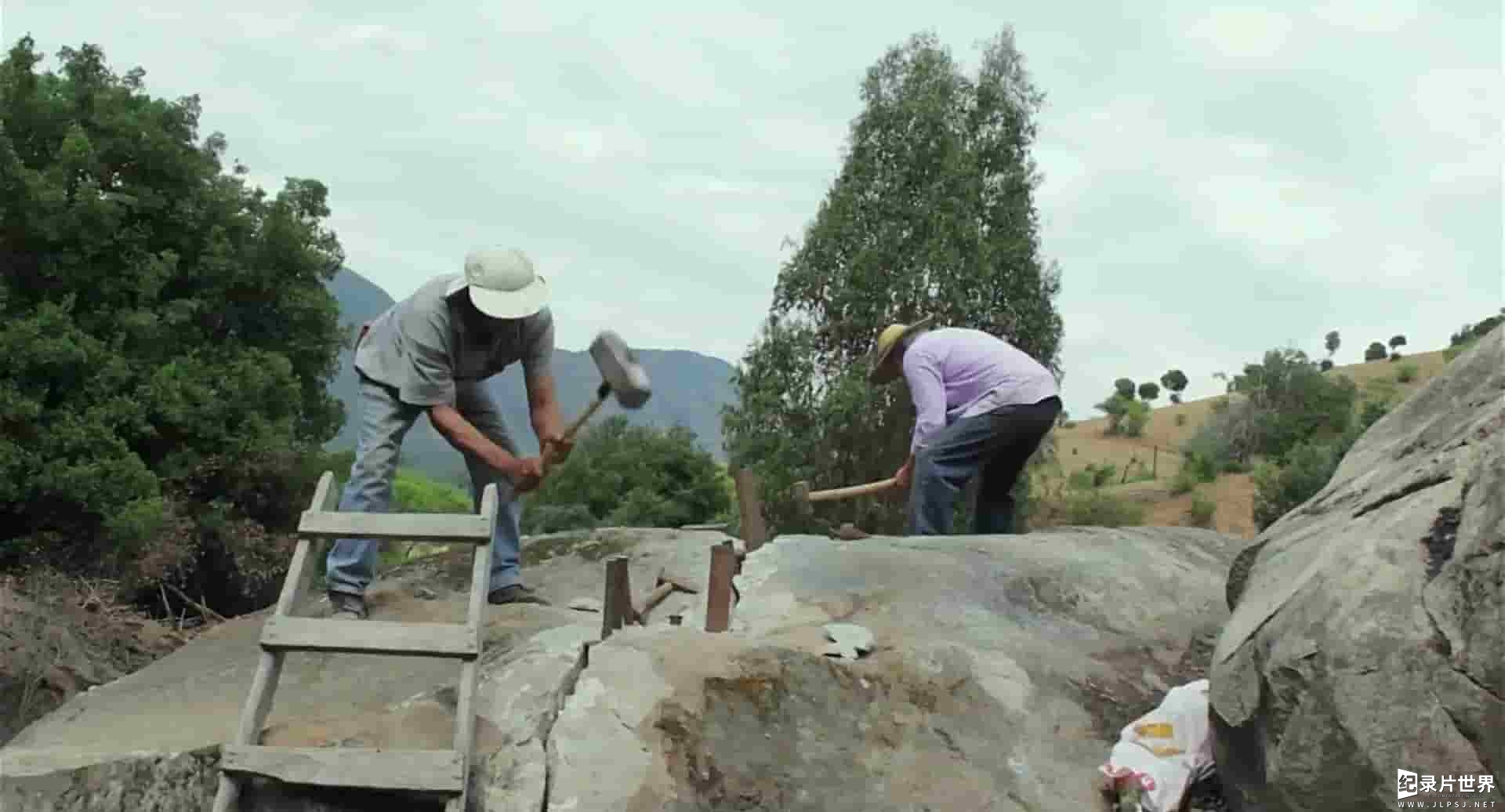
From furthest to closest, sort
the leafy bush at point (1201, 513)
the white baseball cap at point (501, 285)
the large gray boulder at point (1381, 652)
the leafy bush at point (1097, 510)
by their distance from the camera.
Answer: the leafy bush at point (1201, 513), the leafy bush at point (1097, 510), the white baseball cap at point (501, 285), the large gray boulder at point (1381, 652)

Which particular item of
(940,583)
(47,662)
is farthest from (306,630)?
(47,662)

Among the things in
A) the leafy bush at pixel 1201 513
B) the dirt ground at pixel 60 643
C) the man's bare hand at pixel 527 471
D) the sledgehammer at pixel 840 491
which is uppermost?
Result: the man's bare hand at pixel 527 471

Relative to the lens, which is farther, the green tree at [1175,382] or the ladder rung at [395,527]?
the green tree at [1175,382]

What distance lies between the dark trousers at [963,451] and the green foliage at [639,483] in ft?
52.4

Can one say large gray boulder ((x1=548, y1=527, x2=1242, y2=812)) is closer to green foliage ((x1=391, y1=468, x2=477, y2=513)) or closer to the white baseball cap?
the white baseball cap

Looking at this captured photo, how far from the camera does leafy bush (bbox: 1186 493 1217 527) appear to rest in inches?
1059

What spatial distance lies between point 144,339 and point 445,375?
8.38m

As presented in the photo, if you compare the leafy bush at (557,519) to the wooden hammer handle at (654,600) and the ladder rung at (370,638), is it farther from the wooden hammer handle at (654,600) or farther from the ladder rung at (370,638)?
the ladder rung at (370,638)

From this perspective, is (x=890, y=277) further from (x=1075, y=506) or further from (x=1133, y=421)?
(x=1133, y=421)

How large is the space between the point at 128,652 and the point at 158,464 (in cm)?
331

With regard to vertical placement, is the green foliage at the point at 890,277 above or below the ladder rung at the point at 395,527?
above

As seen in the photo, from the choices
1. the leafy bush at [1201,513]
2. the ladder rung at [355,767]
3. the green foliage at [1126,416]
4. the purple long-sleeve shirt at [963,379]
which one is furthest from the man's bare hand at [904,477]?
the green foliage at [1126,416]

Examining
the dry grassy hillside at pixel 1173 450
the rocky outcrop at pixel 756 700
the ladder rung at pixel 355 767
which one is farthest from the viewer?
the dry grassy hillside at pixel 1173 450

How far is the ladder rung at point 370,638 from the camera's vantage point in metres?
3.59
